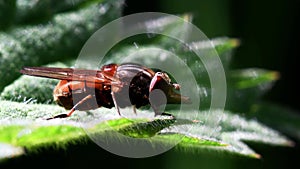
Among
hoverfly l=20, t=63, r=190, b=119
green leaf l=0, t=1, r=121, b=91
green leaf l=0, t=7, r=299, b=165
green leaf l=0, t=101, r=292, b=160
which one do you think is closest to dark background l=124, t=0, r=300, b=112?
green leaf l=0, t=7, r=299, b=165

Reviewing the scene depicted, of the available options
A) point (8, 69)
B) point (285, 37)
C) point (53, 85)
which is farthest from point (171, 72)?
point (285, 37)

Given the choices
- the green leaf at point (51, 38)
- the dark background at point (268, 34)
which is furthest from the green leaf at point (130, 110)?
the dark background at point (268, 34)

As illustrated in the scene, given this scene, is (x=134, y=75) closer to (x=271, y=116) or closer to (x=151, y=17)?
(x=151, y=17)

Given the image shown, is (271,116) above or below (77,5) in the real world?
below

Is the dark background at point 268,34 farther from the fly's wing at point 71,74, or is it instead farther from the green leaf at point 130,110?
the fly's wing at point 71,74

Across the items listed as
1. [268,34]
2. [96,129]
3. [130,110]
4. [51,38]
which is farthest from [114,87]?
[268,34]

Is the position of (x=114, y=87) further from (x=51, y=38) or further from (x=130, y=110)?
(x=51, y=38)

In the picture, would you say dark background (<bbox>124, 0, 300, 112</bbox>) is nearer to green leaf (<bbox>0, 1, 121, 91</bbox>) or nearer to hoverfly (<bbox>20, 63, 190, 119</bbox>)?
green leaf (<bbox>0, 1, 121, 91</bbox>)
